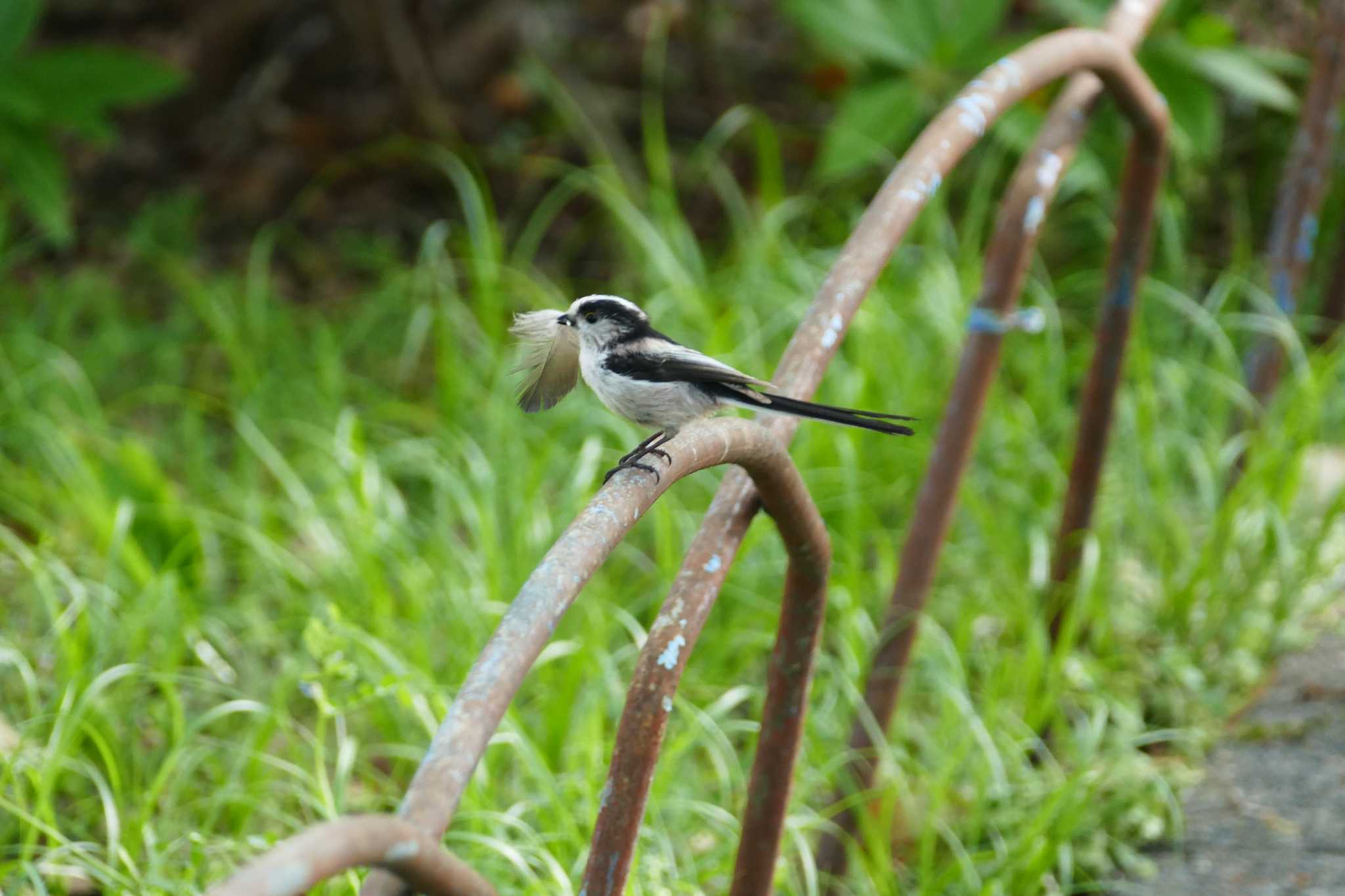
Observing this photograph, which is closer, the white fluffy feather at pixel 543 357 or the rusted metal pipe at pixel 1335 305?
the white fluffy feather at pixel 543 357

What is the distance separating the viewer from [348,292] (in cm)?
428

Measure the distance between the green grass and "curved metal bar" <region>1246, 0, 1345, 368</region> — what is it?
76mm

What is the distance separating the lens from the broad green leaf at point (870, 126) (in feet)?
10.4

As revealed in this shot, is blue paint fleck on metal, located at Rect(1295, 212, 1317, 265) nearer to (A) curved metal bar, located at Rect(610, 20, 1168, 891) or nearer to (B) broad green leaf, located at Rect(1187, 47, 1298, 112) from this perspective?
(B) broad green leaf, located at Rect(1187, 47, 1298, 112)

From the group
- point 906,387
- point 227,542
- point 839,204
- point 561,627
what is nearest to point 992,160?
point 839,204

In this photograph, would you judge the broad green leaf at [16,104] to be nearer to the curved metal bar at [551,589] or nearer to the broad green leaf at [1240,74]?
the curved metal bar at [551,589]

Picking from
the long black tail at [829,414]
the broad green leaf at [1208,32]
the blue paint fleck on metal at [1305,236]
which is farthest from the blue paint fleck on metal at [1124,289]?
the long black tail at [829,414]

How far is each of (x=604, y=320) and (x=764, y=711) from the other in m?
0.53

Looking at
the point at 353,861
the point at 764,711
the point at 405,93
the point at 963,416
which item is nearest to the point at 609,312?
the point at 764,711

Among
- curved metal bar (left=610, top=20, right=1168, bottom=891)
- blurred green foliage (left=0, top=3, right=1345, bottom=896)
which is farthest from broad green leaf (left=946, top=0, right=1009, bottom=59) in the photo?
curved metal bar (left=610, top=20, right=1168, bottom=891)

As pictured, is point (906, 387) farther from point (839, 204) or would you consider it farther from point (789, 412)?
point (789, 412)

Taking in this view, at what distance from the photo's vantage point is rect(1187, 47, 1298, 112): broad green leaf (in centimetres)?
294

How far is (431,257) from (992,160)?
58.7 inches

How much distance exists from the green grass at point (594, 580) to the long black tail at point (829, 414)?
0.66 metres
